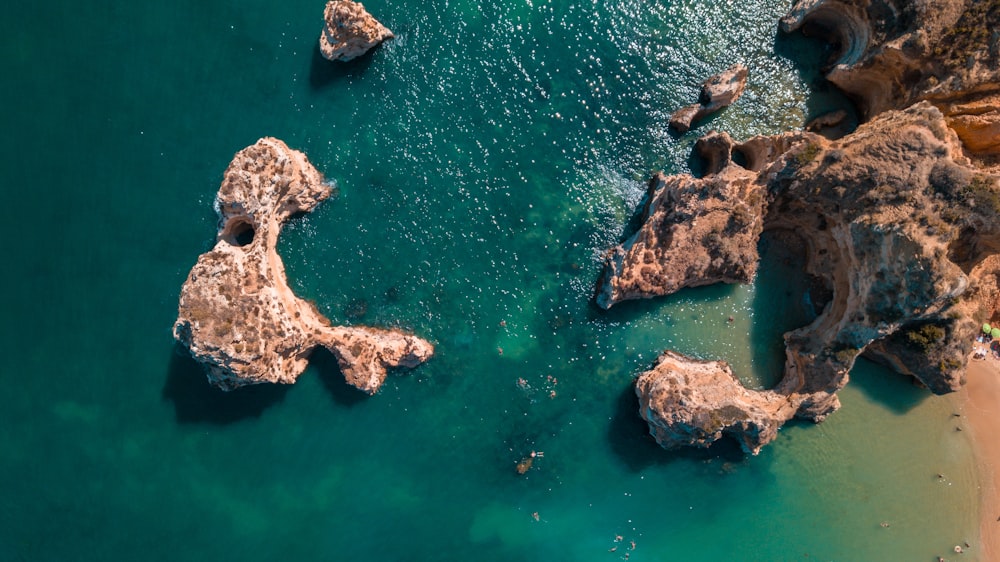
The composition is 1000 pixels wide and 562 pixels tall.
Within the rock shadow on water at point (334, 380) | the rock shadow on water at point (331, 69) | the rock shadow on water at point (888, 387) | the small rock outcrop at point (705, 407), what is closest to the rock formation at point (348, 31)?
the rock shadow on water at point (331, 69)

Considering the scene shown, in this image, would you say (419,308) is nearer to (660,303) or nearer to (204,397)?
(204,397)

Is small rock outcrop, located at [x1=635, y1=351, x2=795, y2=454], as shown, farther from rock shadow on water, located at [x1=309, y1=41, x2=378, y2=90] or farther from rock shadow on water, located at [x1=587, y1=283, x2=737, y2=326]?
rock shadow on water, located at [x1=309, y1=41, x2=378, y2=90]

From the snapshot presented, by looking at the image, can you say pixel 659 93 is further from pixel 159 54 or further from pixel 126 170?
pixel 126 170

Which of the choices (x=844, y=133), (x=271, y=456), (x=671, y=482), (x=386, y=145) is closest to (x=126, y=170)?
(x=386, y=145)

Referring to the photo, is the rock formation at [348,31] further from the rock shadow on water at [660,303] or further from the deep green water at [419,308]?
the rock shadow on water at [660,303]

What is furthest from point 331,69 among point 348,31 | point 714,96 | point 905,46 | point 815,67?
point 905,46

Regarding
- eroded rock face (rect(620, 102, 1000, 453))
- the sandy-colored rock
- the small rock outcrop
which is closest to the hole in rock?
eroded rock face (rect(620, 102, 1000, 453))
